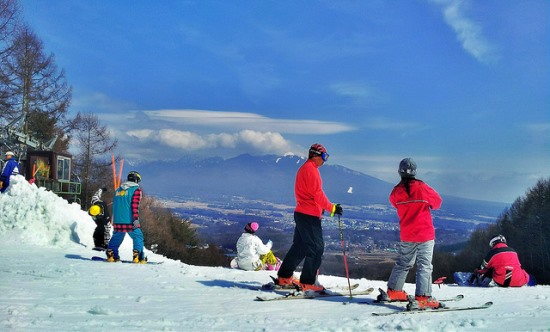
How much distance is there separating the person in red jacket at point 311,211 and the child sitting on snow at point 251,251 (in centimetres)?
353

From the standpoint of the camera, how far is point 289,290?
27.8ft

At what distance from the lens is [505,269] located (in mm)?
11102

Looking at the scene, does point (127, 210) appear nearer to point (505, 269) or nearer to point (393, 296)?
point (393, 296)

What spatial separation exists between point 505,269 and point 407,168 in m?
5.20

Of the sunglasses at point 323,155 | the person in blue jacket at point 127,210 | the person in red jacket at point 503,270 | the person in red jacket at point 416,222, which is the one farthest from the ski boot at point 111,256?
the person in red jacket at point 503,270

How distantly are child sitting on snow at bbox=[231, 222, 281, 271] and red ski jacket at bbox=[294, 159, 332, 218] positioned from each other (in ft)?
12.5

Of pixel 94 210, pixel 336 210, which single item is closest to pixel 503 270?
pixel 336 210

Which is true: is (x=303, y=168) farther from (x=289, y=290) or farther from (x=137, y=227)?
(x=137, y=227)

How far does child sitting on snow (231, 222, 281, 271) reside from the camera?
11.8 metres

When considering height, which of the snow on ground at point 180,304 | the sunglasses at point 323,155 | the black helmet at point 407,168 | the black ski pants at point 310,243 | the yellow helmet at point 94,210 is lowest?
the snow on ground at point 180,304

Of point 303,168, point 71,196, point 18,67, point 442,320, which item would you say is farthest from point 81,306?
point 18,67

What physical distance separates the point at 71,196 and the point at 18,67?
39.8ft

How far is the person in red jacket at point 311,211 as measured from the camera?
8070 mm

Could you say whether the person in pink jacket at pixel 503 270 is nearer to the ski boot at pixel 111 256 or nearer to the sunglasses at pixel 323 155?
the sunglasses at pixel 323 155
